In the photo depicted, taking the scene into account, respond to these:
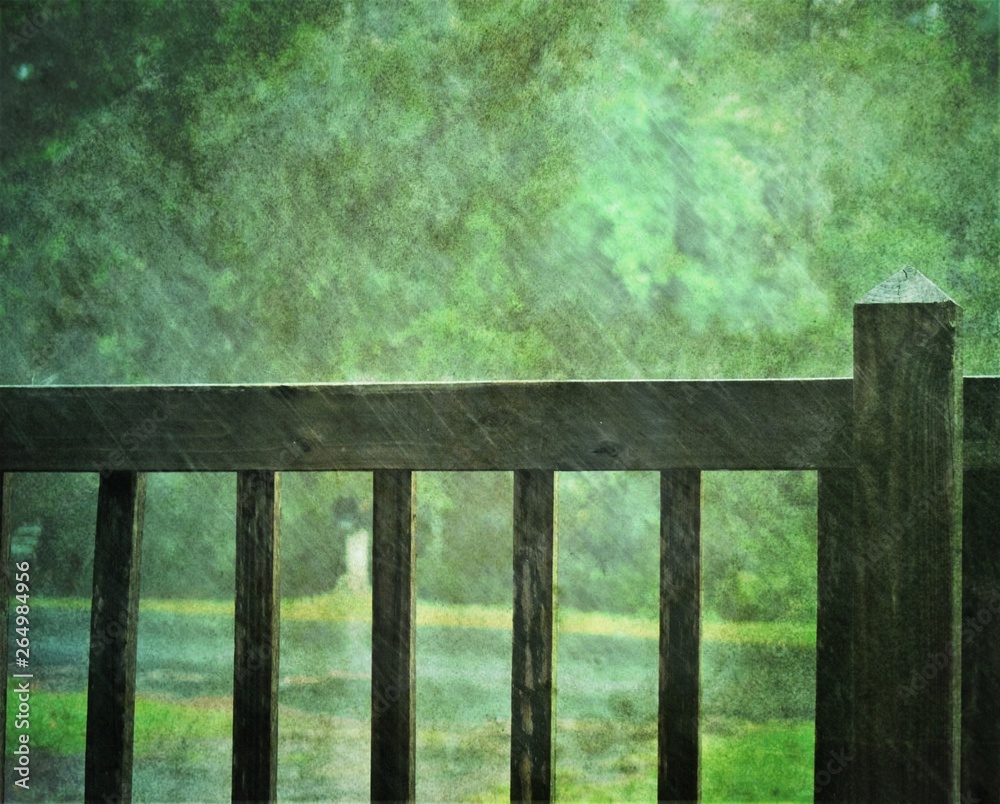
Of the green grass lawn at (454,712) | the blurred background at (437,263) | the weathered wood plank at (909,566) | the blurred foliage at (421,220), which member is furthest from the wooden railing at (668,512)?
the blurred foliage at (421,220)

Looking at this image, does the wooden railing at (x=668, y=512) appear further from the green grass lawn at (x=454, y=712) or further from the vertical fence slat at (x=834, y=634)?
the green grass lawn at (x=454, y=712)

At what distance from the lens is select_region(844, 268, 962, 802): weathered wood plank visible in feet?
3.56

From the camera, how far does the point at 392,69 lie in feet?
20.9

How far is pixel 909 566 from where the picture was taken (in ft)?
3.58

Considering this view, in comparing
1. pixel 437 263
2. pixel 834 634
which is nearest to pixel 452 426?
pixel 834 634

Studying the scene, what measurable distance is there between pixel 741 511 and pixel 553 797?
5.21 m

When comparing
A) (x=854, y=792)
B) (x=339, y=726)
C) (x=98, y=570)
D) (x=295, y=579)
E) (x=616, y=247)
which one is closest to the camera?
(x=854, y=792)

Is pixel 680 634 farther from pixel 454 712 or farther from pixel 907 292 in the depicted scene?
pixel 454 712

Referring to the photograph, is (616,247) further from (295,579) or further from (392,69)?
(295,579)

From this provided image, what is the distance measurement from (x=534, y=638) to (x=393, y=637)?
179 millimetres

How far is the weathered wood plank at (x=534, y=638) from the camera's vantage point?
114cm

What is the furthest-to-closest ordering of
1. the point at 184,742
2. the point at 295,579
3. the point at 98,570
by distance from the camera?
1. the point at 295,579
2. the point at 184,742
3. the point at 98,570

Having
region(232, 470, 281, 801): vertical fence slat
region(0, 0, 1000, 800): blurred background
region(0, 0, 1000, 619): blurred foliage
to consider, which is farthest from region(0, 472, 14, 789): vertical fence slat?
region(0, 0, 1000, 619): blurred foliage

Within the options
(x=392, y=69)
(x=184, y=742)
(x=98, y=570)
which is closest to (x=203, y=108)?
(x=392, y=69)
